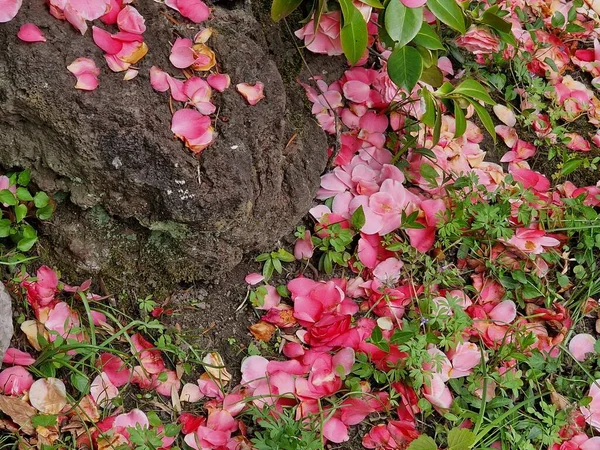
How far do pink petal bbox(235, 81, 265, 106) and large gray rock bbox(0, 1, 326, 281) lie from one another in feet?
0.06

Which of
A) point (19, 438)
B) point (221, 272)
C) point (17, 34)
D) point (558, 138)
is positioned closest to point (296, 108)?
point (221, 272)

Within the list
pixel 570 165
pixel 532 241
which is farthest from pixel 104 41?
pixel 570 165

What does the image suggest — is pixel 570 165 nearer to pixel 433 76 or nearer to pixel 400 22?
pixel 433 76

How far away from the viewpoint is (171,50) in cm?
184

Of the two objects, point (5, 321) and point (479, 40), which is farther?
point (479, 40)

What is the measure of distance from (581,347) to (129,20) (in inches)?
60.5

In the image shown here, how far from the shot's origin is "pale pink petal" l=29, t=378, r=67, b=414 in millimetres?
1707

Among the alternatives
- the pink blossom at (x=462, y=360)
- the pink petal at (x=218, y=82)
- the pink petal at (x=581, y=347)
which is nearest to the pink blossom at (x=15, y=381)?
the pink petal at (x=218, y=82)

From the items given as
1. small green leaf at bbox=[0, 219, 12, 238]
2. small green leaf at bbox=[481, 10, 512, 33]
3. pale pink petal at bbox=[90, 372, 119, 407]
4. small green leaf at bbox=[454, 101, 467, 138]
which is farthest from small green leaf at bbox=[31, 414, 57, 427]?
small green leaf at bbox=[481, 10, 512, 33]

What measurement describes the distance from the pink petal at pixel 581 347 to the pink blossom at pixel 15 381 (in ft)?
4.86

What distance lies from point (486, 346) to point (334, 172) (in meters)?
0.67

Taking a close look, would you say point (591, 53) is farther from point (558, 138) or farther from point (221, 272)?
point (221, 272)

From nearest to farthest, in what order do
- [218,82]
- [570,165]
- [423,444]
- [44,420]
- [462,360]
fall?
[44,420]
[423,444]
[218,82]
[462,360]
[570,165]

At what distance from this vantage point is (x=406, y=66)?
1.89 meters
